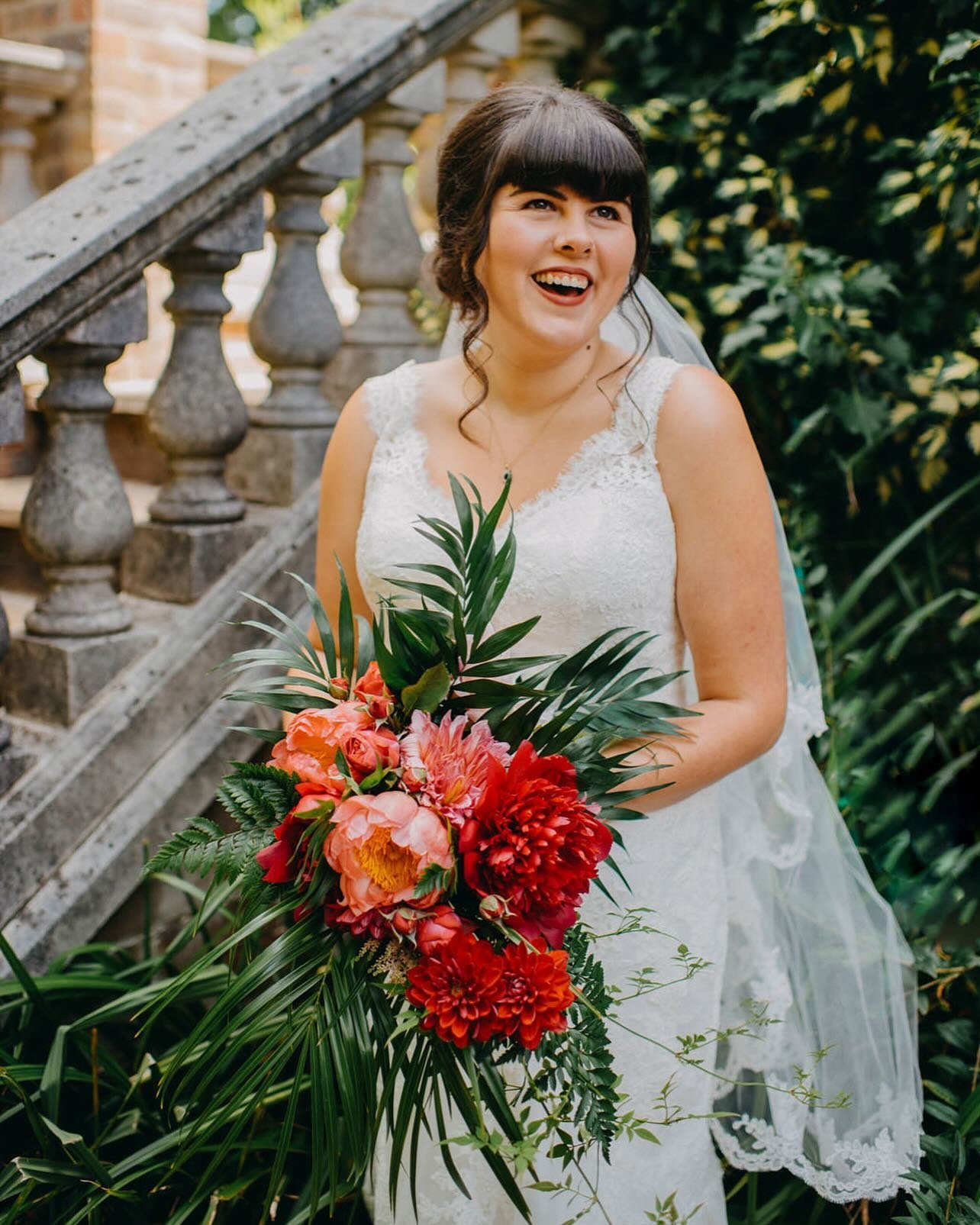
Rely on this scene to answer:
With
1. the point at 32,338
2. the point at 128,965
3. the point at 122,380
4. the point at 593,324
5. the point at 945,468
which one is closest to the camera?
the point at 593,324

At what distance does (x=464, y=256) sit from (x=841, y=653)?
1.59 meters

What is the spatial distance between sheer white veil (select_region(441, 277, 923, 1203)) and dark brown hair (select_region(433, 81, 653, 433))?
0.97 feet

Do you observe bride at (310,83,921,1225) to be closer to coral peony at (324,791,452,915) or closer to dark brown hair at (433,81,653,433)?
dark brown hair at (433,81,653,433)

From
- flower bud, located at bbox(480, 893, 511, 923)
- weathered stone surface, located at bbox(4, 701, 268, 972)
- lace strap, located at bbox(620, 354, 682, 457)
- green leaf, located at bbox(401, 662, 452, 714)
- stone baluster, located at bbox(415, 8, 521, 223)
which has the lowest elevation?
weathered stone surface, located at bbox(4, 701, 268, 972)

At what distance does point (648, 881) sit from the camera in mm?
2055

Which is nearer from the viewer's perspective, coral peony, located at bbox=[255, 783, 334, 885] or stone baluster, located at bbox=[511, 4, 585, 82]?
coral peony, located at bbox=[255, 783, 334, 885]

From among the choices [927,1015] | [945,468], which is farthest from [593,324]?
[927,1015]

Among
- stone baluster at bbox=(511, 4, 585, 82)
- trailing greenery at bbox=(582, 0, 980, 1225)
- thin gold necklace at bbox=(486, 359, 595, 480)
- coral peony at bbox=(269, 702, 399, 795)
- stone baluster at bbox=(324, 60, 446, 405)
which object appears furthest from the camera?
stone baluster at bbox=(511, 4, 585, 82)

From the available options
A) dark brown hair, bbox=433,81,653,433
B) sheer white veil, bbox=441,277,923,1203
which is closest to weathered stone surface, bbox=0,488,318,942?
sheer white veil, bbox=441,277,923,1203

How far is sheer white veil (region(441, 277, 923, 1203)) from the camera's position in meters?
2.21

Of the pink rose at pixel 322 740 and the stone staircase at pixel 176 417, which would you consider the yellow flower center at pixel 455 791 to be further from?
the stone staircase at pixel 176 417

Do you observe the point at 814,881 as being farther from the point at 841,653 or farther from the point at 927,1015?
the point at 841,653

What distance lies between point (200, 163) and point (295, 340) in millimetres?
514

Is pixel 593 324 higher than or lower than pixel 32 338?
higher
